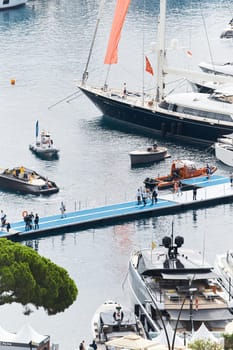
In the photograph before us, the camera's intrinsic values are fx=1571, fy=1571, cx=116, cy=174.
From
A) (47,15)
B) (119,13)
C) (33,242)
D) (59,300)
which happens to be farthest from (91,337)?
(47,15)

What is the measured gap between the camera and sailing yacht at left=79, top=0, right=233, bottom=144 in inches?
4764

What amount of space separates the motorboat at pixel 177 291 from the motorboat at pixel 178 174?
85.9 feet

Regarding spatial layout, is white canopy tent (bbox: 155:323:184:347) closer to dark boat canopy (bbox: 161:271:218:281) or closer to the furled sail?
dark boat canopy (bbox: 161:271:218:281)

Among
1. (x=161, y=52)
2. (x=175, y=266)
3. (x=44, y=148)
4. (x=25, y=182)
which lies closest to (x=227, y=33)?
(x=161, y=52)

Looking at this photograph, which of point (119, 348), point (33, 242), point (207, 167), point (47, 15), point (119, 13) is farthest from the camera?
point (47, 15)

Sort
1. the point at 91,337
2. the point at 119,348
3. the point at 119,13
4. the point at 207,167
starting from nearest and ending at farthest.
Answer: the point at 119,348
the point at 91,337
the point at 207,167
the point at 119,13

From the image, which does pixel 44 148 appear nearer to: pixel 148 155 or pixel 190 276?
pixel 148 155

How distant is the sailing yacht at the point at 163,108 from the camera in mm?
121000

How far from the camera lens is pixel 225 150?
374 ft

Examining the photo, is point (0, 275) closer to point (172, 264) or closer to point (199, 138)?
point (172, 264)

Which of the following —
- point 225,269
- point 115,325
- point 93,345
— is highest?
point 115,325

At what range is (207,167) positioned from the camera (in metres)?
109

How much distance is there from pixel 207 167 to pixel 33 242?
64.2ft

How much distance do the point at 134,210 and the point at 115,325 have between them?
2816cm
